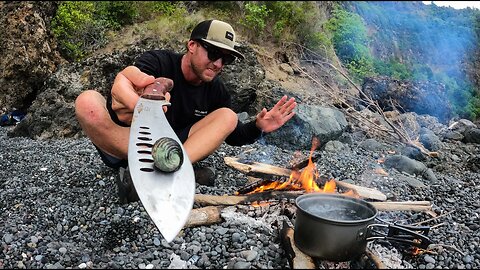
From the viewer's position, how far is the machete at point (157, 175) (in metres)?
2.35

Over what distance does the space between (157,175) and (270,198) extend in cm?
106

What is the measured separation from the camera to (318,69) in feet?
31.7

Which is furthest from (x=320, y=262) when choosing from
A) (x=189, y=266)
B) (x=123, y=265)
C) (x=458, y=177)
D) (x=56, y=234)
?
(x=458, y=177)

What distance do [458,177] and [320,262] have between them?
3271mm

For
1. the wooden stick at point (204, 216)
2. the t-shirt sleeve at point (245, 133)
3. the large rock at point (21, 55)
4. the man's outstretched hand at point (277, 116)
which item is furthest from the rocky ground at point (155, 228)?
the large rock at point (21, 55)

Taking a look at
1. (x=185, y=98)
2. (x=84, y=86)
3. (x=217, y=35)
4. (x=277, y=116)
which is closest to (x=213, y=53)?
(x=217, y=35)

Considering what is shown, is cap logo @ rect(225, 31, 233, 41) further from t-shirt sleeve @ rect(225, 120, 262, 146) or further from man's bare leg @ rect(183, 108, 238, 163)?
t-shirt sleeve @ rect(225, 120, 262, 146)

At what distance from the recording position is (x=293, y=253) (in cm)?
242

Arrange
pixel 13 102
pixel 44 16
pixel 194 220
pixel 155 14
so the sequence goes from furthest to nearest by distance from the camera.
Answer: pixel 155 14, pixel 44 16, pixel 13 102, pixel 194 220

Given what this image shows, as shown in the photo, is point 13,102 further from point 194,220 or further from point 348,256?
point 348,256

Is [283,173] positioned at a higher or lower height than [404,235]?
lower

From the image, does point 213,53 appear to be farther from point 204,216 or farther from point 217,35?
point 204,216

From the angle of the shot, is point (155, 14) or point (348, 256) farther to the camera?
point (155, 14)

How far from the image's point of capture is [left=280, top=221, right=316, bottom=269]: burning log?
230 centimetres
